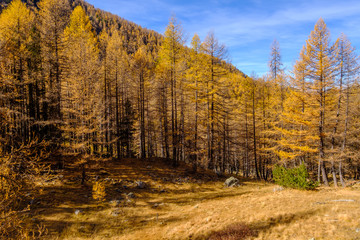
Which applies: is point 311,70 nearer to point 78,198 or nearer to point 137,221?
point 137,221

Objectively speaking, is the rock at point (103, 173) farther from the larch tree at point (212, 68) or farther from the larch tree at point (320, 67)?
the larch tree at point (320, 67)

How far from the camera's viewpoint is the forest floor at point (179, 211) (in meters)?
7.45

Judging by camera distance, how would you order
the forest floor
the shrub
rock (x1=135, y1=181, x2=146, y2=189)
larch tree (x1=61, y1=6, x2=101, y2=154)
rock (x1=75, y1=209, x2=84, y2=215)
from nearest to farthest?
the forest floor, rock (x1=75, y1=209, x2=84, y2=215), the shrub, larch tree (x1=61, y1=6, x2=101, y2=154), rock (x1=135, y1=181, x2=146, y2=189)

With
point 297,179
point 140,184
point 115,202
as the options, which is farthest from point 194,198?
point 297,179

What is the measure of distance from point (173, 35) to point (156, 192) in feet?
55.4

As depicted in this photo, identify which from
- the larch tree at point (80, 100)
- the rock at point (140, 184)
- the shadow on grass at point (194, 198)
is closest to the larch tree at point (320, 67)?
the shadow on grass at point (194, 198)

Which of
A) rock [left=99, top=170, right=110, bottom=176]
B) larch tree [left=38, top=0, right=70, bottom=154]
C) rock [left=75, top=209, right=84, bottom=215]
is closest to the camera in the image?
rock [left=75, top=209, right=84, bottom=215]

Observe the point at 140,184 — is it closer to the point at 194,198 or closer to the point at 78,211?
the point at 194,198

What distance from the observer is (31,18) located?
17969 mm

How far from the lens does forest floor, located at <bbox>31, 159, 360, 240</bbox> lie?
7445 mm

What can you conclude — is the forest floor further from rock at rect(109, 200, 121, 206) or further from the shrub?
the shrub

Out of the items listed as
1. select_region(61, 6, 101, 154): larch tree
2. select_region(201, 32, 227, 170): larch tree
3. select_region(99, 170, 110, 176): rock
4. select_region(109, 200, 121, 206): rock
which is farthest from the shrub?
select_region(99, 170, 110, 176): rock

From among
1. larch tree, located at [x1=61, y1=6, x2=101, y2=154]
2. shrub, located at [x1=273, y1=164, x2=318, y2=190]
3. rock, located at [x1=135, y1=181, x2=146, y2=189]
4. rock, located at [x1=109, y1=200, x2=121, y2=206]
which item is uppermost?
larch tree, located at [x1=61, y1=6, x2=101, y2=154]

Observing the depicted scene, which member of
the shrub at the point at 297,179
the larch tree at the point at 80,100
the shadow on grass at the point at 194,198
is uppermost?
the larch tree at the point at 80,100
